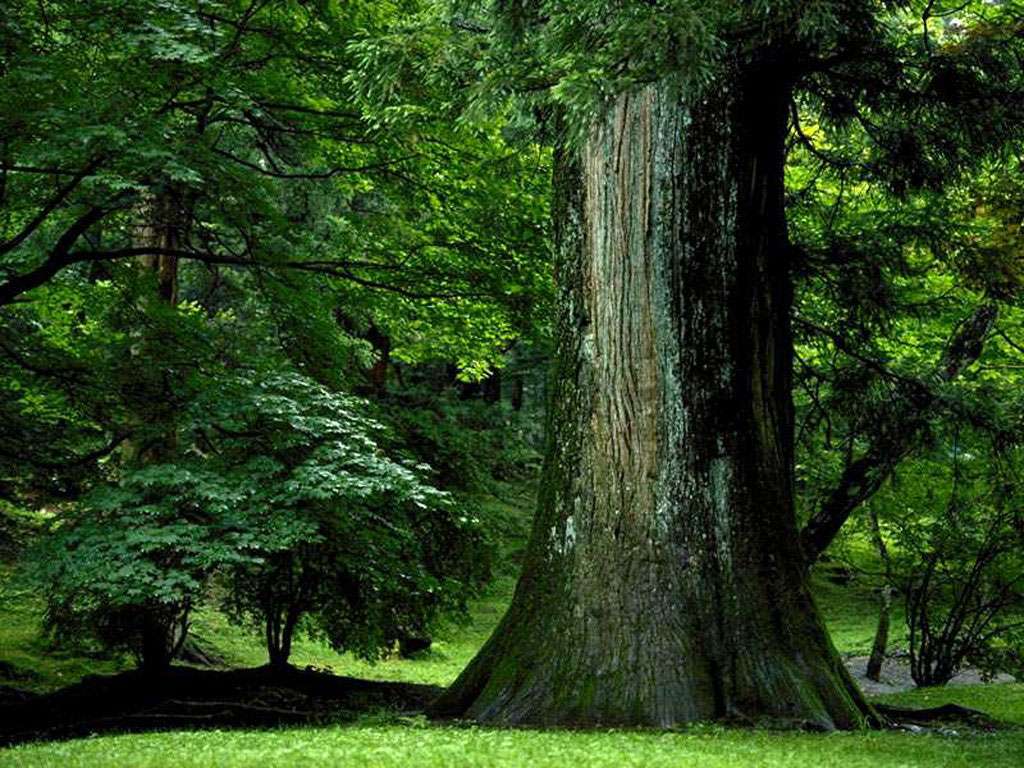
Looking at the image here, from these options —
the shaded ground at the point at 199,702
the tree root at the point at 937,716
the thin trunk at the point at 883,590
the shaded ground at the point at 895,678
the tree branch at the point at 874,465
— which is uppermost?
the tree branch at the point at 874,465

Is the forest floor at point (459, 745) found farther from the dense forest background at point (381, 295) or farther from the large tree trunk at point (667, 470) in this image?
the dense forest background at point (381, 295)

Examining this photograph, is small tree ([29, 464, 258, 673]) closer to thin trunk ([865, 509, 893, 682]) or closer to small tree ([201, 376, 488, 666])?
small tree ([201, 376, 488, 666])

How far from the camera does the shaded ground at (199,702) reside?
8.11m

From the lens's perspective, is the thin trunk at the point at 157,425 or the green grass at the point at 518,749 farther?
the thin trunk at the point at 157,425

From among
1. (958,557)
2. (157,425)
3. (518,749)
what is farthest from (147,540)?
(958,557)

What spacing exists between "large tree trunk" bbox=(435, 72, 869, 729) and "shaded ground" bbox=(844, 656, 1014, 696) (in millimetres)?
7792

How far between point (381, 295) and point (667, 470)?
5546 mm

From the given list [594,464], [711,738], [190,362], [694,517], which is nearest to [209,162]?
[190,362]

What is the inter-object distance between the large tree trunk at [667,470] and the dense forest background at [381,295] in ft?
0.95

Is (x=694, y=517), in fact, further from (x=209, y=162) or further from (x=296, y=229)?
(x=296, y=229)

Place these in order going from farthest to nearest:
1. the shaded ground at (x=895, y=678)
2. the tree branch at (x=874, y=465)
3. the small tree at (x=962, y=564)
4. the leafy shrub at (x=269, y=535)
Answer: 1. the shaded ground at (x=895, y=678)
2. the small tree at (x=962, y=564)
3. the tree branch at (x=874, y=465)
4. the leafy shrub at (x=269, y=535)

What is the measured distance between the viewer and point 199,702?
8.70 meters

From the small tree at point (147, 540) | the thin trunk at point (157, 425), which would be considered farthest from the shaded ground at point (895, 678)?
the small tree at point (147, 540)

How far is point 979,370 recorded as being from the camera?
548 inches
